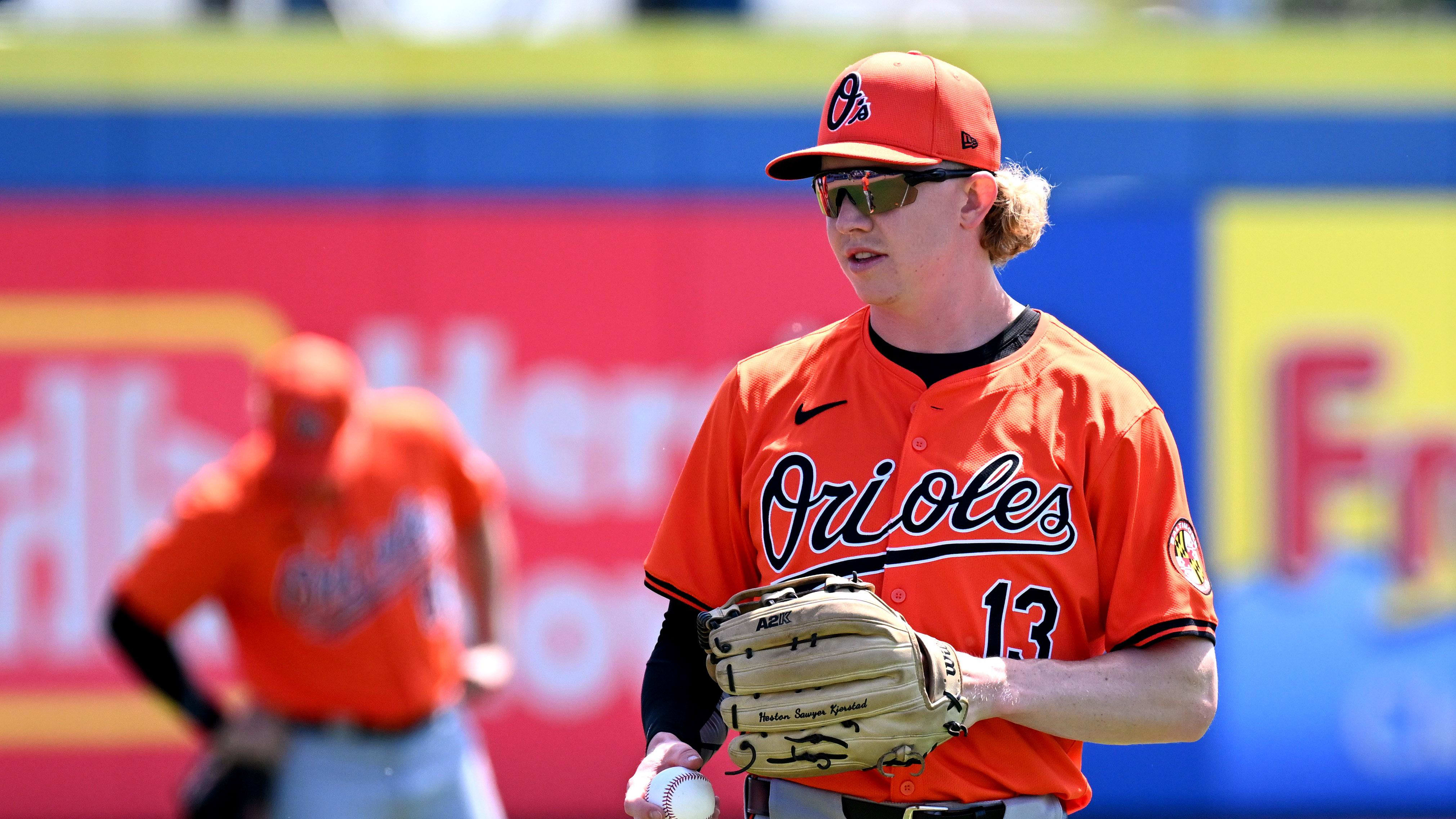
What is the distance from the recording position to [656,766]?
7.06 ft

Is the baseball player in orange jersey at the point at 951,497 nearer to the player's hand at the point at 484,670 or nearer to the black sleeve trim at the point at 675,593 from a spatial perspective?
the black sleeve trim at the point at 675,593

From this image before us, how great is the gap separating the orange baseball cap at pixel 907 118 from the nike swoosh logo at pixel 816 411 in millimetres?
→ 346

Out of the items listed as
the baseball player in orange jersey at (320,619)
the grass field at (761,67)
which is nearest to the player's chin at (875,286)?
the baseball player in orange jersey at (320,619)

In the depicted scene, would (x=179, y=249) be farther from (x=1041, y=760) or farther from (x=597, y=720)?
(x=1041, y=760)

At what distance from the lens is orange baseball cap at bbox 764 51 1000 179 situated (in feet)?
7.11

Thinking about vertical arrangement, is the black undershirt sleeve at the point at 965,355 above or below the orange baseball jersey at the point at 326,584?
above

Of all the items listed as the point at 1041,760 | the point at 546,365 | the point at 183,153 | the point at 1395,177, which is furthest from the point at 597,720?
the point at 1041,760

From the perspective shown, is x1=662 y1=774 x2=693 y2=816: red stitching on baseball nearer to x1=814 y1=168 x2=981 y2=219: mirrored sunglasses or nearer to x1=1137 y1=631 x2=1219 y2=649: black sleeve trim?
x1=1137 y1=631 x2=1219 y2=649: black sleeve trim

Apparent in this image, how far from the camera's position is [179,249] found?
671 centimetres

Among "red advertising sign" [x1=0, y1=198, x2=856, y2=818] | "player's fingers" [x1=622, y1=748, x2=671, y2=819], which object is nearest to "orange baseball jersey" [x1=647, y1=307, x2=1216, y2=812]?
"player's fingers" [x1=622, y1=748, x2=671, y2=819]

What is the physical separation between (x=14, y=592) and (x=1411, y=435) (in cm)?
612

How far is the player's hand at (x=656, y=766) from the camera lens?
2129mm

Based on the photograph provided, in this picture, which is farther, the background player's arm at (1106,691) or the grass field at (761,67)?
the grass field at (761,67)

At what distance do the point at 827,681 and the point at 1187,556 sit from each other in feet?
1.72
